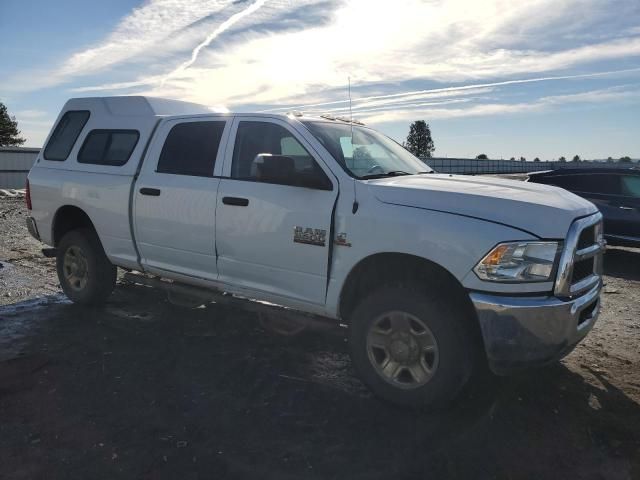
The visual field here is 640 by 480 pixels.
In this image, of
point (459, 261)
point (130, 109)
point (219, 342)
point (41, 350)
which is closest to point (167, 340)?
point (219, 342)

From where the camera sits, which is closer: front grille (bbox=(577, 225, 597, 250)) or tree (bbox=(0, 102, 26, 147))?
front grille (bbox=(577, 225, 597, 250))

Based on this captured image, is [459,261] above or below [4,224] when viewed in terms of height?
above

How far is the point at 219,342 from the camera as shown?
16.6ft

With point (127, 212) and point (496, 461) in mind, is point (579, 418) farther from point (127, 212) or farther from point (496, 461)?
point (127, 212)

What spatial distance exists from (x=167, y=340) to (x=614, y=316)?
4805 mm

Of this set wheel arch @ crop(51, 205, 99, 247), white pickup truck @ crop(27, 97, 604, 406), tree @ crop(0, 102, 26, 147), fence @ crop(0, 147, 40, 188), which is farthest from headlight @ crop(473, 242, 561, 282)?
tree @ crop(0, 102, 26, 147)

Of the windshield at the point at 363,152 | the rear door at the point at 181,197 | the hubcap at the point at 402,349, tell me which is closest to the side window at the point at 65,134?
the rear door at the point at 181,197

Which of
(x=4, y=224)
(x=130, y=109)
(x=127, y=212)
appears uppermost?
(x=130, y=109)

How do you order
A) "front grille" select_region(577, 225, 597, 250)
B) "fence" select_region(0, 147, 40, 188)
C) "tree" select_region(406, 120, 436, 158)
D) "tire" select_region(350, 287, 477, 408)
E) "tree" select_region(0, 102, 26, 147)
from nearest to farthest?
"tire" select_region(350, 287, 477, 408), "front grille" select_region(577, 225, 597, 250), "fence" select_region(0, 147, 40, 188), "tree" select_region(0, 102, 26, 147), "tree" select_region(406, 120, 436, 158)

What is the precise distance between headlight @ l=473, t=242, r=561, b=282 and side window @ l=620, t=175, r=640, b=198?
274 inches

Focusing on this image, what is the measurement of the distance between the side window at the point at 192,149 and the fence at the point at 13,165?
91.6 feet

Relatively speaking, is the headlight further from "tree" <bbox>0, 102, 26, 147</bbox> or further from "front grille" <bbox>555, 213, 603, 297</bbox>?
"tree" <bbox>0, 102, 26, 147</bbox>

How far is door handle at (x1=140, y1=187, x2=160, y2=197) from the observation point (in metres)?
5.04

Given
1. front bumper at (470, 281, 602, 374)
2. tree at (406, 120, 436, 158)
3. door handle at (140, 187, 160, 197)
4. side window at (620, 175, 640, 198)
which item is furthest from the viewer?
tree at (406, 120, 436, 158)
